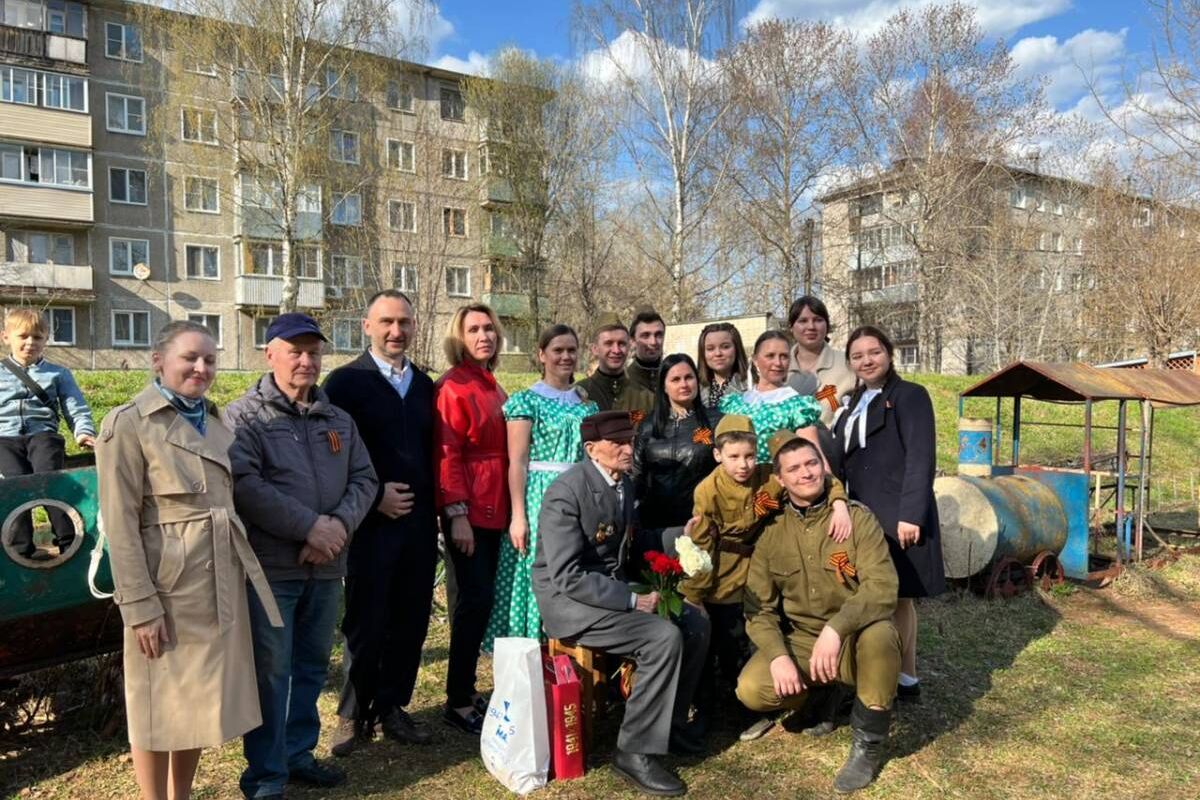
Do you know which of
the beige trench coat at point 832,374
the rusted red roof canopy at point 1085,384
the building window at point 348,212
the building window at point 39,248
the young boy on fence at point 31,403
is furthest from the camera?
the building window at point 39,248

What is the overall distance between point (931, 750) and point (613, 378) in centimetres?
260

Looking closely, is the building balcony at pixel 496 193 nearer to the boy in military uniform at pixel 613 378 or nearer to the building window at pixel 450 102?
the building window at pixel 450 102

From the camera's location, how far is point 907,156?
26.1 metres

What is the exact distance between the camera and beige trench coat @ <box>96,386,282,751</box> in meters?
2.73

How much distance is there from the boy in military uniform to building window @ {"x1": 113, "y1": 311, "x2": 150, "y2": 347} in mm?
27335

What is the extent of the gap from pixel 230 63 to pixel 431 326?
28.6ft

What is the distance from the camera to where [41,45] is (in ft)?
84.9

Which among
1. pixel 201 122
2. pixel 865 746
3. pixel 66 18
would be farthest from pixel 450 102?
pixel 865 746

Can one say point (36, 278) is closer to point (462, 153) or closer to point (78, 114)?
Answer: point (78, 114)

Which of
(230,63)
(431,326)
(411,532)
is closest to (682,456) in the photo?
(411,532)

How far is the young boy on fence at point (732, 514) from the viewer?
390 cm

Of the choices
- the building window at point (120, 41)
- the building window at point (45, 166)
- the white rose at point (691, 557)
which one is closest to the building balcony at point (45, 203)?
the building window at point (45, 166)

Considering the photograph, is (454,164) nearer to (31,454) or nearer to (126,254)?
(126,254)

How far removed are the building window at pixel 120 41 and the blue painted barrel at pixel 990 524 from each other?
30068 millimetres
